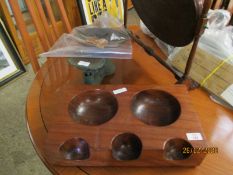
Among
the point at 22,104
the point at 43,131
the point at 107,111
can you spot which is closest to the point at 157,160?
the point at 107,111

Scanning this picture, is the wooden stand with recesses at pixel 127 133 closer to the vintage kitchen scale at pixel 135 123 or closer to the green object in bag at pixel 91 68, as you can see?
the vintage kitchen scale at pixel 135 123

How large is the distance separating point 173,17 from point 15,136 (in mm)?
1273

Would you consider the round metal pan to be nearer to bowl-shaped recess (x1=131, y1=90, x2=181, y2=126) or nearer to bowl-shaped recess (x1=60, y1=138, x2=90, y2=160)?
bowl-shaped recess (x1=131, y1=90, x2=181, y2=126)

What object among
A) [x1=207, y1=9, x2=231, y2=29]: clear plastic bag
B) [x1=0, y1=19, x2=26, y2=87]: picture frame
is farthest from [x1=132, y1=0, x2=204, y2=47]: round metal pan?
[x1=0, y1=19, x2=26, y2=87]: picture frame

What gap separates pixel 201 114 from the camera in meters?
0.63

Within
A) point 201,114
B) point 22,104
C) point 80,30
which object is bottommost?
point 22,104

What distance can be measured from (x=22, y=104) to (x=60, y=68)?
36.6 inches

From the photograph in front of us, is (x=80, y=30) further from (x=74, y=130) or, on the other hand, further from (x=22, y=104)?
(x=22, y=104)

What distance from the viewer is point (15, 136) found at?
1.40 meters

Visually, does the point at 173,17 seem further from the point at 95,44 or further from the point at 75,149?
the point at 75,149

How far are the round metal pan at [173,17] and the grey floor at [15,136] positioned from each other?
102cm

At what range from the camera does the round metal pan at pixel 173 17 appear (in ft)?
1.66

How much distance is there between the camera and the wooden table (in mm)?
490

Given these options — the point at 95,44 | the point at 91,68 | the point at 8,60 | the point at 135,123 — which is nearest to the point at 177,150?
the point at 135,123
